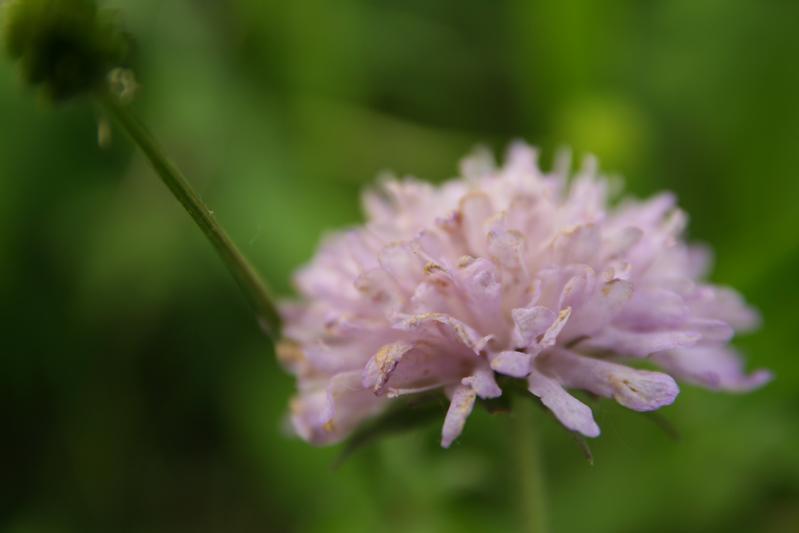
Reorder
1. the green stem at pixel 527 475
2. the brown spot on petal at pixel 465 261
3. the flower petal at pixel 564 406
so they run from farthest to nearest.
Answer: the green stem at pixel 527 475 → the brown spot on petal at pixel 465 261 → the flower petal at pixel 564 406

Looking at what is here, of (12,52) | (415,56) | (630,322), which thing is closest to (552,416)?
(630,322)

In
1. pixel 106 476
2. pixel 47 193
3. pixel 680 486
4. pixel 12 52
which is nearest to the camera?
pixel 12 52

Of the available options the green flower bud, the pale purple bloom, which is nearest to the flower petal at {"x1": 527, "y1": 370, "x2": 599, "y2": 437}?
the pale purple bloom

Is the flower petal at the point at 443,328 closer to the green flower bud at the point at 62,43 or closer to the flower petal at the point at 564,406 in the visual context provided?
the flower petal at the point at 564,406

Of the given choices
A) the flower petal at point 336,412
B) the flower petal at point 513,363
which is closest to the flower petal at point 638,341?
the flower petal at point 513,363

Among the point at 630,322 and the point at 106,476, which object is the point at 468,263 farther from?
the point at 106,476

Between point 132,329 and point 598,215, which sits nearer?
point 598,215

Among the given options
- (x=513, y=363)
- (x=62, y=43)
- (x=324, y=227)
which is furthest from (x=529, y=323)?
(x=324, y=227)
